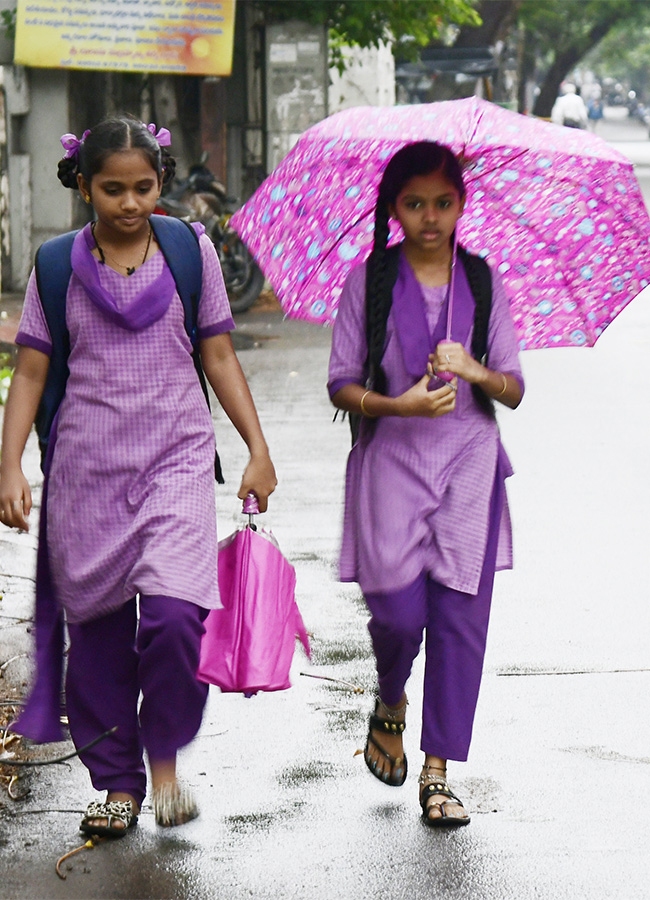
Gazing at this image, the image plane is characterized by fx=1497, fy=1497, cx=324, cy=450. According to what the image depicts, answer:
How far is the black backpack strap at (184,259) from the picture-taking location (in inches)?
137

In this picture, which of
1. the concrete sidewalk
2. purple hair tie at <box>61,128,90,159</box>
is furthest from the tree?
purple hair tie at <box>61,128,90,159</box>

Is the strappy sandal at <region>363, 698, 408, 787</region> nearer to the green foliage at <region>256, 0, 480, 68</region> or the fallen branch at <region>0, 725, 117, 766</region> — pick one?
the fallen branch at <region>0, 725, 117, 766</region>

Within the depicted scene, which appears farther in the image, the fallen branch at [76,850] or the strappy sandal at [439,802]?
the strappy sandal at [439,802]

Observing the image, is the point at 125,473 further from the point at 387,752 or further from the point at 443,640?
the point at 387,752

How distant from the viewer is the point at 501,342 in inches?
144

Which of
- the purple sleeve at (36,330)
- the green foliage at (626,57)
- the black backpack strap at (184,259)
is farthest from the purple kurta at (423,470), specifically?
the green foliage at (626,57)

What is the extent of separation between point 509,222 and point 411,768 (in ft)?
4.88

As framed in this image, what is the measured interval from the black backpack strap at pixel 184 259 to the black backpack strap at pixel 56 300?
0.21 metres

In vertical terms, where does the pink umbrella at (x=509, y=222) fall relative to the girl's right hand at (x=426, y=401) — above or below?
above

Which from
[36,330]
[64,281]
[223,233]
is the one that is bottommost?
[223,233]

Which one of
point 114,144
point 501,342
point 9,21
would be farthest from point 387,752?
point 9,21

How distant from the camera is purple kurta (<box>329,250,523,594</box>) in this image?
11.8ft

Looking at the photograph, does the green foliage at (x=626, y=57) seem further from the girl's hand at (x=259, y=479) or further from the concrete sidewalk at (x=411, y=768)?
the girl's hand at (x=259, y=479)

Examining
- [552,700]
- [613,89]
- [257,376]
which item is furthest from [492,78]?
[613,89]
